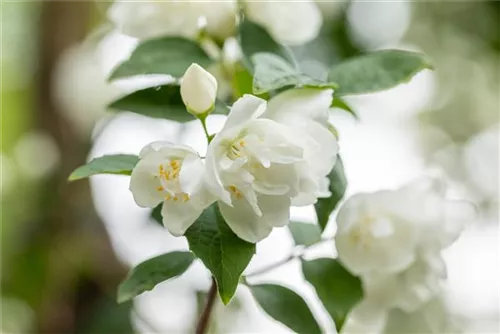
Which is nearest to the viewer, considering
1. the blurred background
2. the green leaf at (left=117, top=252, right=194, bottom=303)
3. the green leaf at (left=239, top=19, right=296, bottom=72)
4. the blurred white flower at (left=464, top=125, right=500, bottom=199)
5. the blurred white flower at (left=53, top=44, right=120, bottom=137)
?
the green leaf at (left=117, top=252, right=194, bottom=303)

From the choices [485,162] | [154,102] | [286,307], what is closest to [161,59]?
[154,102]

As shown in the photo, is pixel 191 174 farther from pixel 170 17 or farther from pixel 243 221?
pixel 170 17

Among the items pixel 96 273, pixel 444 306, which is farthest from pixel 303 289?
pixel 444 306

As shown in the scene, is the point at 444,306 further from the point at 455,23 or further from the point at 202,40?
the point at 202,40

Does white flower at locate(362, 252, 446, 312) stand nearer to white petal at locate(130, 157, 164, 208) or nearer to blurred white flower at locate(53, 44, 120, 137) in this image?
white petal at locate(130, 157, 164, 208)

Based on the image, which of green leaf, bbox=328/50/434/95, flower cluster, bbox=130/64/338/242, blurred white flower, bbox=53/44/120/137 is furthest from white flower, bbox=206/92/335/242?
blurred white flower, bbox=53/44/120/137

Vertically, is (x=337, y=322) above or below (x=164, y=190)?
below
